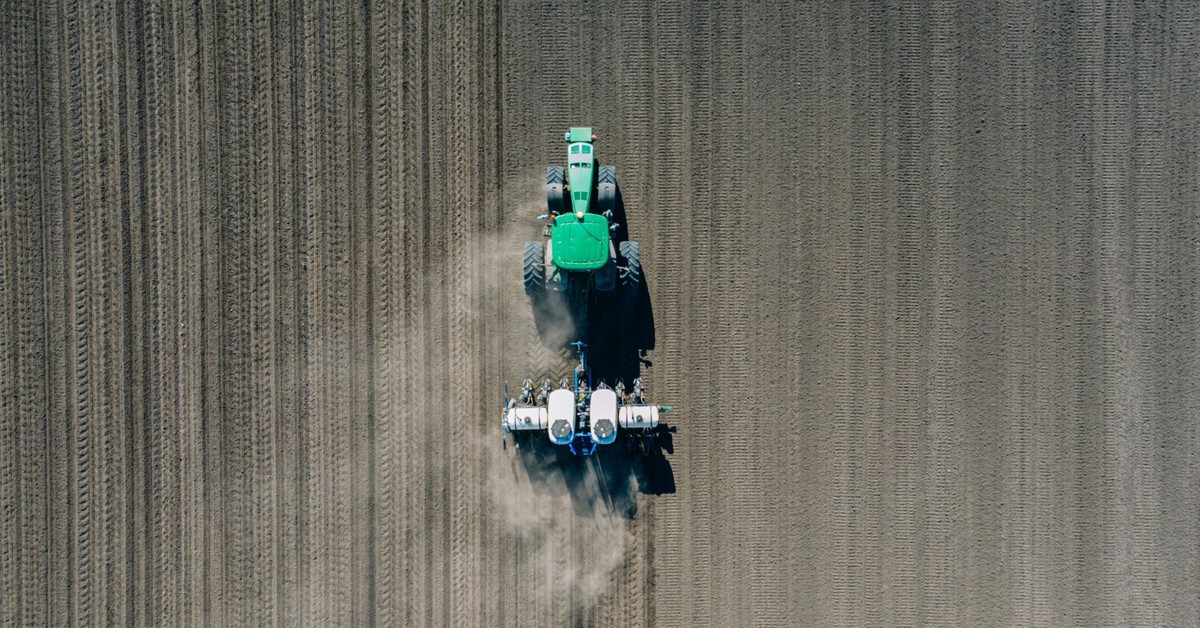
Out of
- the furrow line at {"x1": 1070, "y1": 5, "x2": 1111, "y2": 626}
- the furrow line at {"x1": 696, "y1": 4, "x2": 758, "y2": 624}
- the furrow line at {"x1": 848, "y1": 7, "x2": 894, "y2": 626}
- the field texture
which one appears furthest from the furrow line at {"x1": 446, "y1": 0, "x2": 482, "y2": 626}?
A: the furrow line at {"x1": 1070, "y1": 5, "x2": 1111, "y2": 626}

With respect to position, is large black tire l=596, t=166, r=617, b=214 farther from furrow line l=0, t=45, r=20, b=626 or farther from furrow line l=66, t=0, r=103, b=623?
furrow line l=0, t=45, r=20, b=626

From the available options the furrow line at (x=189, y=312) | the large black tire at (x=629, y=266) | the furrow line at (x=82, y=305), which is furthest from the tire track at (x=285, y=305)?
the large black tire at (x=629, y=266)

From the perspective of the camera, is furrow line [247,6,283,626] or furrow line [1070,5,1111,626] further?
furrow line [1070,5,1111,626]

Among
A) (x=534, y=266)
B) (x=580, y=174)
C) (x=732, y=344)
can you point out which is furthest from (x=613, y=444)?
(x=580, y=174)

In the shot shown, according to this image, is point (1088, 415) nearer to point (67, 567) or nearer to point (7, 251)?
point (67, 567)

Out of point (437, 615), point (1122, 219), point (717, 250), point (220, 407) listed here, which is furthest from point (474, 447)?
point (1122, 219)

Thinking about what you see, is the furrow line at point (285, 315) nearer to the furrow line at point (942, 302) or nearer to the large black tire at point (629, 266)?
the large black tire at point (629, 266)

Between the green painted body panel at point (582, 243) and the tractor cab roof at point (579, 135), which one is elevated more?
the tractor cab roof at point (579, 135)
